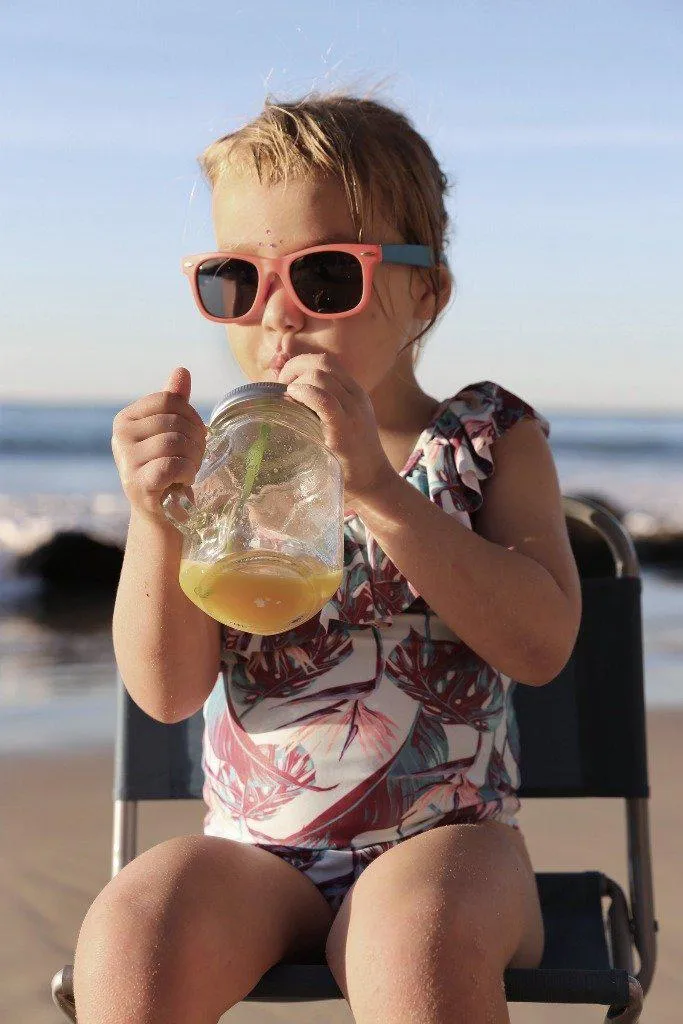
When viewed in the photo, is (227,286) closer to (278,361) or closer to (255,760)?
(278,361)

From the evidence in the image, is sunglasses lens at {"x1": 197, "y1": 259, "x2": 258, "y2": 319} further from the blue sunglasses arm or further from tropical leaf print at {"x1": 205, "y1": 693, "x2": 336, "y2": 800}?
tropical leaf print at {"x1": 205, "y1": 693, "x2": 336, "y2": 800}

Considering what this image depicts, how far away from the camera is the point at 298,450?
1.71 metres

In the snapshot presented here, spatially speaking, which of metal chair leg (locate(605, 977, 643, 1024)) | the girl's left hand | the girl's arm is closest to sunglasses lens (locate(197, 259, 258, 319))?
the girl's left hand

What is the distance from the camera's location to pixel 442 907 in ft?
4.97

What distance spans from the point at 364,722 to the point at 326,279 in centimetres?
63

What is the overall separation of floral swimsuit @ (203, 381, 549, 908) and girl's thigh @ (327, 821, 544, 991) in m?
0.14

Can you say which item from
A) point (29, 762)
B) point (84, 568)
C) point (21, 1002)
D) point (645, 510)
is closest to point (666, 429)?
point (645, 510)

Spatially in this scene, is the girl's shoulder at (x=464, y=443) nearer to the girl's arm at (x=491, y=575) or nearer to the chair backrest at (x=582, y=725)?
the girl's arm at (x=491, y=575)

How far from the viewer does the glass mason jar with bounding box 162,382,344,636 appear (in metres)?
1.53

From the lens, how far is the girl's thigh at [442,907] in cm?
149

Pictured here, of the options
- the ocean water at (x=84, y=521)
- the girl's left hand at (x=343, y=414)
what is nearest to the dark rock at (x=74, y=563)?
the ocean water at (x=84, y=521)

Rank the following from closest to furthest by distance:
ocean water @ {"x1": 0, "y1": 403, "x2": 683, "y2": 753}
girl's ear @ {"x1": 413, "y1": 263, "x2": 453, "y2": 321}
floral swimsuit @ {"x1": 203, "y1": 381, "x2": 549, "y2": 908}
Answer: floral swimsuit @ {"x1": 203, "y1": 381, "x2": 549, "y2": 908} < girl's ear @ {"x1": 413, "y1": 263, "x2": 453, "y2": 321} < ocean water @ {"x1": 0, "y1": 403, "x2": 683, "y2": 753}

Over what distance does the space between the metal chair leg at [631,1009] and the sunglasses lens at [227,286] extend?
1052 millimetres

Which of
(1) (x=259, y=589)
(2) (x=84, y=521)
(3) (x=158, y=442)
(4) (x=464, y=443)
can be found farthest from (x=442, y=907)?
(2) (x=84, y=521)
